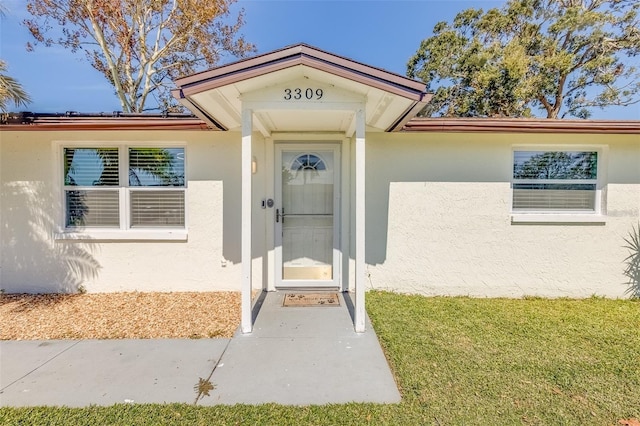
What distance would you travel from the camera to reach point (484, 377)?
324 centimetres

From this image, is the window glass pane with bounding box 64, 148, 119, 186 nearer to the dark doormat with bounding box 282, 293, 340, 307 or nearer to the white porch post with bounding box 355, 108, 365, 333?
the dark doormat with bounding box 282, 293, 340, 307

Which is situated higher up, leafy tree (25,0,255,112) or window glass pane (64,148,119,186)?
leafy tree (25,0,255,112)

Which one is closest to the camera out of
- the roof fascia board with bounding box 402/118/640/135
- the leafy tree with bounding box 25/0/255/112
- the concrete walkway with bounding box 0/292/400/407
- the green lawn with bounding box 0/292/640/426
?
the green lawn with bounding box 0/292/640/426

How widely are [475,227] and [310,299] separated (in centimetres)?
330

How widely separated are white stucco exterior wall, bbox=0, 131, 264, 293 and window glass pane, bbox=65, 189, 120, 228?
20 centimetres

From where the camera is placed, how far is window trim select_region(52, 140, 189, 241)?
18.9 ft

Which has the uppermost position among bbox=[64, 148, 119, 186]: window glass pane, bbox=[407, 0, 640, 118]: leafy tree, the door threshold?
bbox=[407, 0, 640, 118]: leafy tree

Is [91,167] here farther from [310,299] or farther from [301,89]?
[310,299]

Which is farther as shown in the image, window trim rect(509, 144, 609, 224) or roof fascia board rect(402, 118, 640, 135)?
window trim rect(509, 144, 609, 224)

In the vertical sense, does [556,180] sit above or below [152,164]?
below

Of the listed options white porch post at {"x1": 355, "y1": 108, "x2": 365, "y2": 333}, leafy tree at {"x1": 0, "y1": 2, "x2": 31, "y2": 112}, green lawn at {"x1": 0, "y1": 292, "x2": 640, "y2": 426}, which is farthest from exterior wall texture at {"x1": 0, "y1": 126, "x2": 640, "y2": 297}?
white porch post at {"x1": 355, "y1": 108, "x2": 365, "y2": 333}

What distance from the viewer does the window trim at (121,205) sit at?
18.9ft

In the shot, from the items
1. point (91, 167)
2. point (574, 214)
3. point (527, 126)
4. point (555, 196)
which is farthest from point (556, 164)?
point (91, 167)

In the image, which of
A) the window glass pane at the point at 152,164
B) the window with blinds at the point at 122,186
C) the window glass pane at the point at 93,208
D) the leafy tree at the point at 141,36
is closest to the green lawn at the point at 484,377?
the window with blinds at the point at 122,186
